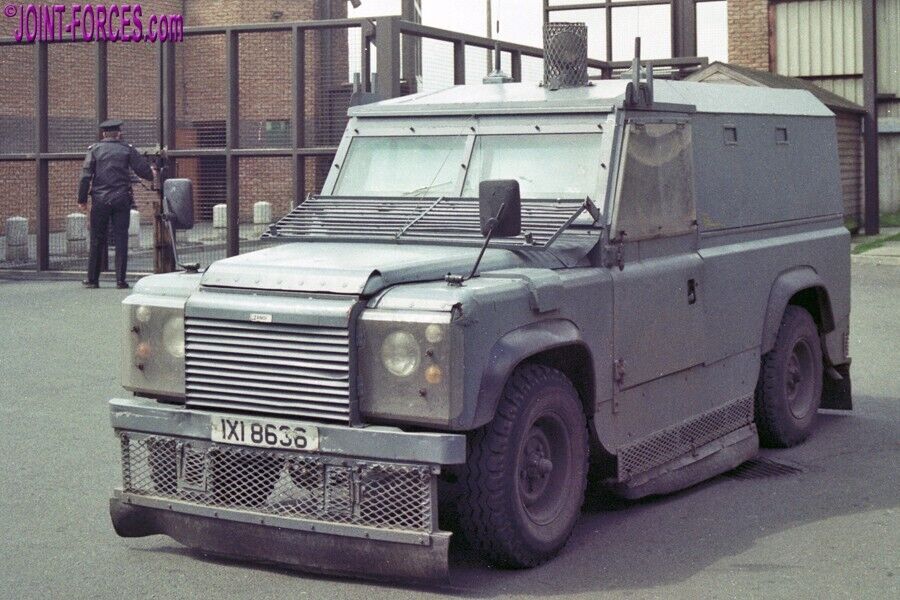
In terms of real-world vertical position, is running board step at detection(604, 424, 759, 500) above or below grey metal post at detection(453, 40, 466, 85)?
below

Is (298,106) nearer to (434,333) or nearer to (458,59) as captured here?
(458,59)

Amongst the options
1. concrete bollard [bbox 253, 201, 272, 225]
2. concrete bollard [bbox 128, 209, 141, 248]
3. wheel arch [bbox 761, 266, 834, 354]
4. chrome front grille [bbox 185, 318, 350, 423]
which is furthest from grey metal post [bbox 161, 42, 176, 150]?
chrome front grille [bbox 185, 318, 350, 423]

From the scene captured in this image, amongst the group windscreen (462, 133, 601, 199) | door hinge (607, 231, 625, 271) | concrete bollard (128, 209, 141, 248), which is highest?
concrete bollard (128, 209, 141, 248)

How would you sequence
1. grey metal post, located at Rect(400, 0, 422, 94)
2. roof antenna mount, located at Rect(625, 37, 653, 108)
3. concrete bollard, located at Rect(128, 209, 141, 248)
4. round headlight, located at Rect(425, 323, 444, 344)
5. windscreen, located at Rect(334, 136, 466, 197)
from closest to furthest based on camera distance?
round headlight, located at Rect(425, 323, 444, 344) → roof antenna mount, located at Rect(625, 37, 653, 108) → windscreen, located at Rect(334, 136, 466, 197) → grey metal post, located at Rect(400, 0, 422, 94) → concrete bollard, located at Rect(128, 209, 141, 248)

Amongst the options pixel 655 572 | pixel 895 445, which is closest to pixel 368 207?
pixel 655 572

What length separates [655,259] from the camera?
750cm

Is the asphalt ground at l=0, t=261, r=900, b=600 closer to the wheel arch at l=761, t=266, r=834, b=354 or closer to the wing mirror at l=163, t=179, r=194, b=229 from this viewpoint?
the wheel arch at l=761, t=266, r=834, b=354

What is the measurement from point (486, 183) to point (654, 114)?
1.70 m

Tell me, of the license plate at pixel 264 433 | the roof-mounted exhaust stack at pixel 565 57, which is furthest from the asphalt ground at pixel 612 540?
the roof-mounted exhaust stack at pixel 565 57

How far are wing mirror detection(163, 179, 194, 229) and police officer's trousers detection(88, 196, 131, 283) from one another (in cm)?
1173

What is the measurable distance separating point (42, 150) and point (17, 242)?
2.84 m

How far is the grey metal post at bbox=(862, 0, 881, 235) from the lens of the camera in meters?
27.8

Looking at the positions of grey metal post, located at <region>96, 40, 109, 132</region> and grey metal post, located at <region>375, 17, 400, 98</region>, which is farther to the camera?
grey metal post, located at <region>96, 40, 109, 132</region>

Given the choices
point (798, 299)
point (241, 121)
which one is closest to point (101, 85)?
point (241, 121)
